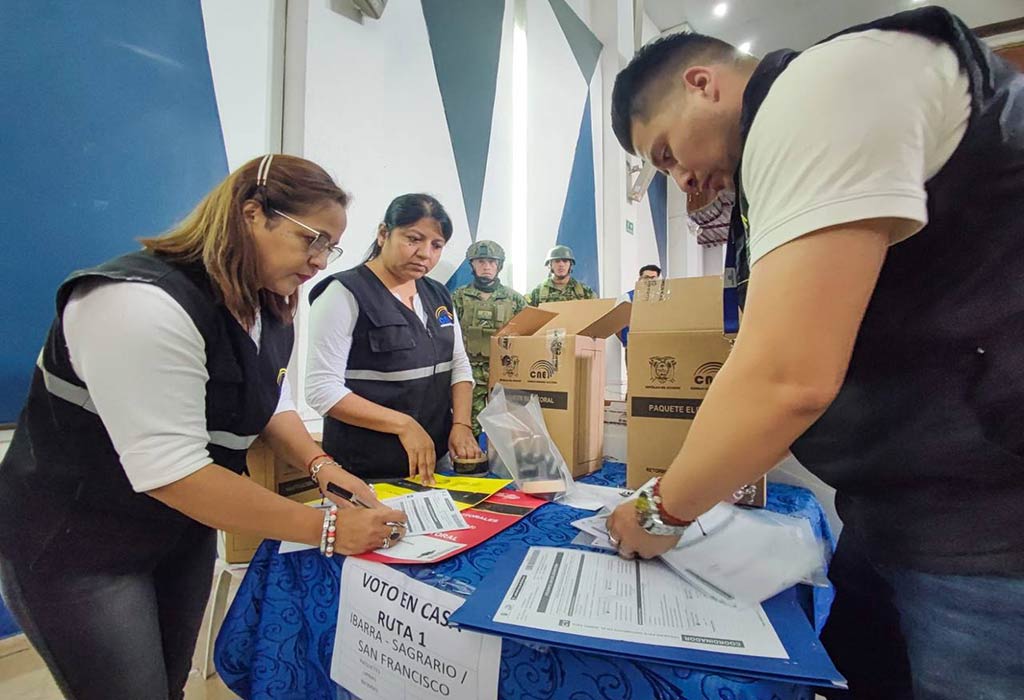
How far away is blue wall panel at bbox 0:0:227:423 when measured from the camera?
1.32 metres

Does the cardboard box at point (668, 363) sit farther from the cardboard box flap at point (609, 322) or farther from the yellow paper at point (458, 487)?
the yellow paper at point (458, 487)

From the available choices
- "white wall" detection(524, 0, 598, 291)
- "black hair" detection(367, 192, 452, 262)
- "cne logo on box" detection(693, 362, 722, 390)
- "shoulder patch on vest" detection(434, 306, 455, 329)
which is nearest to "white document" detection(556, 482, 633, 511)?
"cne logo on box" detection(693, 362, 722, 390)

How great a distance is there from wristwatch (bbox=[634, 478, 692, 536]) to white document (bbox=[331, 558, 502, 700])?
0.21 meters

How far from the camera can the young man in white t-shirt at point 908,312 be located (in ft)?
1.16

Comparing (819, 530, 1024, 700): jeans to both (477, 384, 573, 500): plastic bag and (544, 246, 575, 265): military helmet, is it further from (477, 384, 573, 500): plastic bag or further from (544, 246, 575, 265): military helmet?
(544, 246, 575, 265): military helmet

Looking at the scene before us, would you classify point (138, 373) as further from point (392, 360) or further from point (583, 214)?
point (583, 214)

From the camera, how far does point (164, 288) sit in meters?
0.60

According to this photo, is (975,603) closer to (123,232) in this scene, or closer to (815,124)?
(815,124)

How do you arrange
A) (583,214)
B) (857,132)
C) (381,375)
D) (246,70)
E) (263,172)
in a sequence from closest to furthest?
(857,132)
(263,172)
(381,375)
(246,70)
(583,214)

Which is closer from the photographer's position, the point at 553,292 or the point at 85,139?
the point at 85,139

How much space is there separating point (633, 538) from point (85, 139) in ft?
6.32

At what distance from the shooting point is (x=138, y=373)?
56 cm

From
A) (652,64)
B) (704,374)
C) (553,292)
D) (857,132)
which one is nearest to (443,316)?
(704,374)

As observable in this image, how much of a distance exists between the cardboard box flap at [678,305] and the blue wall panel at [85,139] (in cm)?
169
